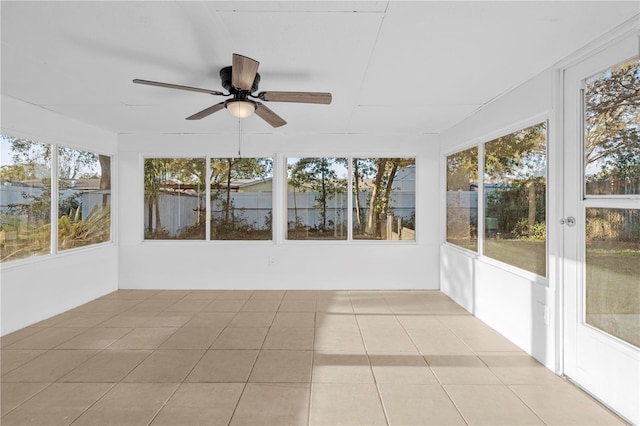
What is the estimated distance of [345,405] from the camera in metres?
2.32

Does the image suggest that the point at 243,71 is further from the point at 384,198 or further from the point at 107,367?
the point at 384,198

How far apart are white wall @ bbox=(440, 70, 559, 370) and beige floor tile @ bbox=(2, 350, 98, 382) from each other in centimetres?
372

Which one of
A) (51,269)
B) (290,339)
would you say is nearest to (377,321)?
(290,339)

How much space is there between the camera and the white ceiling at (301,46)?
2.02 metres

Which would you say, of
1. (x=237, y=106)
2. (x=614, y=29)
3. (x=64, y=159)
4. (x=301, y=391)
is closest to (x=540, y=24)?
(x=614, y=29)

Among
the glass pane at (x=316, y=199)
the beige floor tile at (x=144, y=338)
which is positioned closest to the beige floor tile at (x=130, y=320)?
the beige floor tile at (x=144, y=338)

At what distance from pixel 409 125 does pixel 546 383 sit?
3247 millimetres

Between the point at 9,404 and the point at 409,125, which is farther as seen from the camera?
the point at 409,125

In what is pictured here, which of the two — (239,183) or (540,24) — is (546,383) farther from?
(239,183)

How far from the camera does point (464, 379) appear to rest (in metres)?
2.67

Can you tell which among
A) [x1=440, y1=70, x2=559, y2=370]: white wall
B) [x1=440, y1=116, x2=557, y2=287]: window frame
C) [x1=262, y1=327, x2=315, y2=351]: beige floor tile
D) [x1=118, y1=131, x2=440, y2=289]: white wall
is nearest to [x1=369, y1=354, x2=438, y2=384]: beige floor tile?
[x1=262, y1=327, x2=315, y2=351]: beige floor tile

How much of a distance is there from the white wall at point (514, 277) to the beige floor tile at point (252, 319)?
233 centimetres

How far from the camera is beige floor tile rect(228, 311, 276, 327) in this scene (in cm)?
387

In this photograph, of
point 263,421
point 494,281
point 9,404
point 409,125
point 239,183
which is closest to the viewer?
point 263,421
